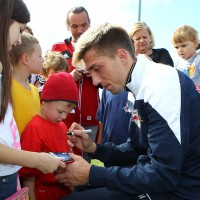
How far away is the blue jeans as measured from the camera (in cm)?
177

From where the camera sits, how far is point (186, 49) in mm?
5125

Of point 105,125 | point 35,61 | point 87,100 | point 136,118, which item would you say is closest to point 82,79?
point 87,100

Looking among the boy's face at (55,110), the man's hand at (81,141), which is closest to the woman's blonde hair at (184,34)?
the boy's face at (55,110)

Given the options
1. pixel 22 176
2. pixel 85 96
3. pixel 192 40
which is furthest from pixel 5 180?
pixel 192 40

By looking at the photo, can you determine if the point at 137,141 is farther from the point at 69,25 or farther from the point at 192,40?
the point at 192,40

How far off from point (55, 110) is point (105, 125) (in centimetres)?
73

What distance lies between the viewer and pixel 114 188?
1.88m

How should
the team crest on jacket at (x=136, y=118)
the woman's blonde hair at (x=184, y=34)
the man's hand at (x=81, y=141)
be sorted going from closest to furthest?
the team crest on jacket at (x=136, y=118) < the man's hand at (x=81, y=141) < the woman's blonde hair at (x=184, y=34)

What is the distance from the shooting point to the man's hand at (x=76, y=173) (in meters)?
1.98

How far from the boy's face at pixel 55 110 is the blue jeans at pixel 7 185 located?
0.69m

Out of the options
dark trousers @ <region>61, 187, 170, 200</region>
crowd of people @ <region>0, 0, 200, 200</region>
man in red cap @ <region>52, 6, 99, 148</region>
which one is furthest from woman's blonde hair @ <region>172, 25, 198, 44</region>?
dark trousers @ <region>61, 187, 170, 200</region>

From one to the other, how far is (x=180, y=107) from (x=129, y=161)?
88 cm

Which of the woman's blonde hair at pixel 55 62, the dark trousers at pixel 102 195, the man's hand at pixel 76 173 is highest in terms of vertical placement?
the woman's blonde hair at pixel 55 62

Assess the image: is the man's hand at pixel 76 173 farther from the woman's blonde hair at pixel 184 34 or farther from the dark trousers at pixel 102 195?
the woman's blonde hair at pixel 184 34
